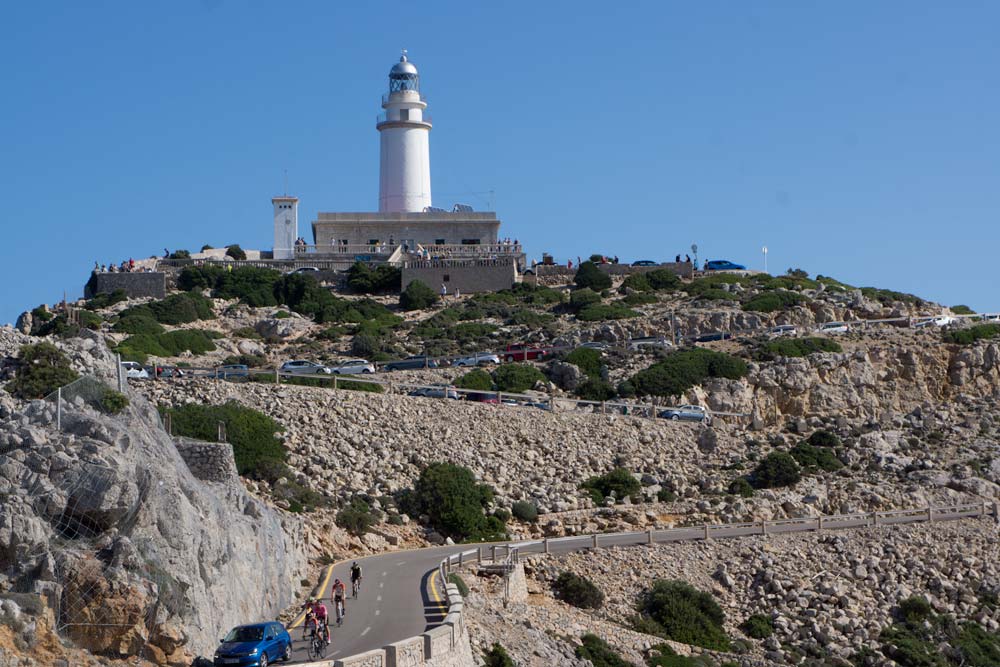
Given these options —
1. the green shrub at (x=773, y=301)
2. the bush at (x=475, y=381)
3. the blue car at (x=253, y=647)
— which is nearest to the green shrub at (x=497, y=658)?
the blue car at (x=253, y=647)

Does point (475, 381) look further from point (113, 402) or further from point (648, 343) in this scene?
point (113, 402)

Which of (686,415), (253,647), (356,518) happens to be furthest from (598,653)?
(686,415)

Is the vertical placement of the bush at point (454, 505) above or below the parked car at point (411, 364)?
below

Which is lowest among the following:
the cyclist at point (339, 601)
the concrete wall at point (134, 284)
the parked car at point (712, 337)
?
the cyclist at point (339, 601)

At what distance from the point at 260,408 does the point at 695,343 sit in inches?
807

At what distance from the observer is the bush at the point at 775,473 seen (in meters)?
45.7

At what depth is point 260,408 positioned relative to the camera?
4347 cm

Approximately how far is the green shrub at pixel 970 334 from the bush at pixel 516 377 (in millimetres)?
15681

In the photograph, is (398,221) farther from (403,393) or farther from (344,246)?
(403,393)

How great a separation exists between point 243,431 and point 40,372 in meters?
8.77

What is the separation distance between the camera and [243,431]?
4062cm

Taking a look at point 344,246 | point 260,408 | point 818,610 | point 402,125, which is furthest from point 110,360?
point 402,125

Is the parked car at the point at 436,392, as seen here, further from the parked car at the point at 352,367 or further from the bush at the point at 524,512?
the bush at the point at 524,512

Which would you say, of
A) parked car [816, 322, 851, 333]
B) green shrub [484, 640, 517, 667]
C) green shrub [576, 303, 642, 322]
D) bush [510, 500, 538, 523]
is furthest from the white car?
green shrub [484, 640, 517, 667]
